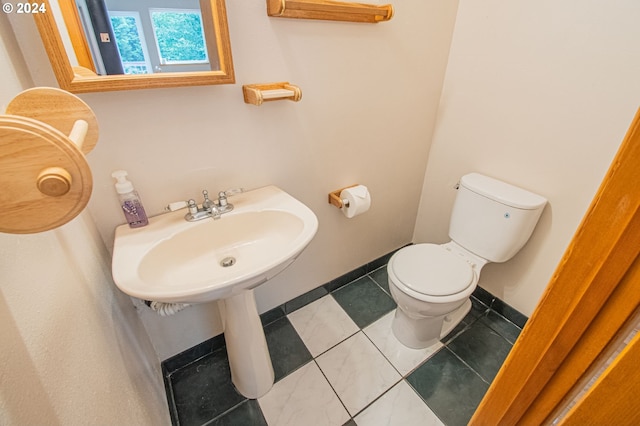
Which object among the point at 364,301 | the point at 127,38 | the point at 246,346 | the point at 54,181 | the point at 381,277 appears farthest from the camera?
the point at 381,277

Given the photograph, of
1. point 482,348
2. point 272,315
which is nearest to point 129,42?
point 272,315

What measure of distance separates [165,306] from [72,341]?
0.52 metres

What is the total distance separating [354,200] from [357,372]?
82 cm

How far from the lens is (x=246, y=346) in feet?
3.67

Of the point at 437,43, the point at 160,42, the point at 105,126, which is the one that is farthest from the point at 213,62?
the point at 437,43

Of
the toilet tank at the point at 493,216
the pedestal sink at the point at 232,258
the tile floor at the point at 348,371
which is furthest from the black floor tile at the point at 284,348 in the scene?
the toilet tank at the point at 493,216

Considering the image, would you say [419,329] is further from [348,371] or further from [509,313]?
[509,313]

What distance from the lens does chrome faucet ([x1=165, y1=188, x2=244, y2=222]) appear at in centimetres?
98

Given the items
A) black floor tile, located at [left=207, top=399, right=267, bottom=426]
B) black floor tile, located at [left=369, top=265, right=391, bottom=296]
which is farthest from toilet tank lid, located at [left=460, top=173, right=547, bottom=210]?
→ black floor tile, located at [left=207, top=399, right=267, bottom=426]

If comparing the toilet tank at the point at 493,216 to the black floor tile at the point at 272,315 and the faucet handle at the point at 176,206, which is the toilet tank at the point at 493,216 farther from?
the faucet handle at the point at 176,206

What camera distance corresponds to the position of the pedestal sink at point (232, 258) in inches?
28.2

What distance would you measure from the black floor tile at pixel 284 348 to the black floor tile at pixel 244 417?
152 mm

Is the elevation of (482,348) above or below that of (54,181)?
below

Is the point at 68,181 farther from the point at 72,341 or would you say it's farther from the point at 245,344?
the point at 245,344
